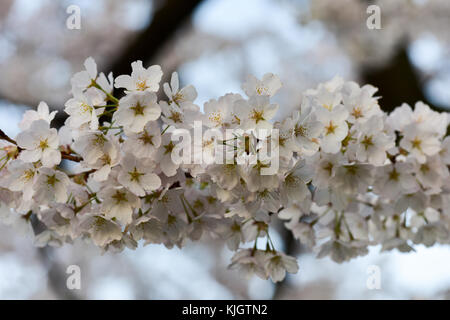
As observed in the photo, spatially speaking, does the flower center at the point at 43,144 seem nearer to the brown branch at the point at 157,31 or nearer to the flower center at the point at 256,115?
the flower center at the point at 256,115

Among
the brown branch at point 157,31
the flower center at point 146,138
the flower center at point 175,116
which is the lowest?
the flower center at point 146,138

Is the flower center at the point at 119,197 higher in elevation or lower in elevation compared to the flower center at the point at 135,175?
lower

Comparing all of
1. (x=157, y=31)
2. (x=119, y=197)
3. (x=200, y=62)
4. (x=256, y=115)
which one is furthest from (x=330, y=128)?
(x=200, y=62)

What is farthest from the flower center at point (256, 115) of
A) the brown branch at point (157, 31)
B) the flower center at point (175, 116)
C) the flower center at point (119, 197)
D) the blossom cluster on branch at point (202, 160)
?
the brown branch at point (157, 31)

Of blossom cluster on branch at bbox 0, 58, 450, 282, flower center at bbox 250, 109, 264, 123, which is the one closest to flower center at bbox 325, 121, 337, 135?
blossom cluster on branch at bbox 0, 58, 450, 282

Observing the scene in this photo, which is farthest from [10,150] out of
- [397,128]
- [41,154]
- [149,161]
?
[397,128]

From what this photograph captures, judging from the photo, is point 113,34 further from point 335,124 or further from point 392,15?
point 335,124

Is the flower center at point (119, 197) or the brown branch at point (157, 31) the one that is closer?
the flower center at point (119, 197)

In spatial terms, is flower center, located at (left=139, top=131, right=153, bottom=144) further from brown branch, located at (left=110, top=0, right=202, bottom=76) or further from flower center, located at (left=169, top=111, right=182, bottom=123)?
brown branch, located at (left=110, top=0, right=202, bottom=76)
